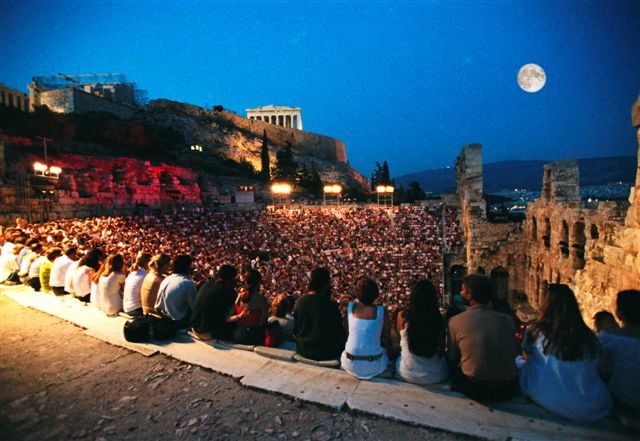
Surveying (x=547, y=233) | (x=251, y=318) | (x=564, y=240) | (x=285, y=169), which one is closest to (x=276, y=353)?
(x=251, y=318)

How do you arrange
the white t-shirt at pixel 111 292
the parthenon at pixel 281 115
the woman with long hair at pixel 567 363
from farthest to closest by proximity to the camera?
the parthenon at pixel 281 115 → the white t-shirt at pixel 111 292 → the woman with long hair at pixel 567 363

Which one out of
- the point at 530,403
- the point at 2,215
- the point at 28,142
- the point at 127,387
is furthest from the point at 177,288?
the point at 28,142

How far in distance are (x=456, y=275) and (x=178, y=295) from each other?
18136 mm

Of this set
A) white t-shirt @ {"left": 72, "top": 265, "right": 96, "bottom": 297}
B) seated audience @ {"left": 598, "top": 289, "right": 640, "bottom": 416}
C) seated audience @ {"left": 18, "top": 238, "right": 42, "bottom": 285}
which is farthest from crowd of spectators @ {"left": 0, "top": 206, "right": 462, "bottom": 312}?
seated audience @ {"left": 598, "top": 289, "right": 640, "bottom": 416}

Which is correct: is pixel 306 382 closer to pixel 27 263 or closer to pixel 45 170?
pixel 27 263

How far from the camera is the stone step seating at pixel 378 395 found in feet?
8.59

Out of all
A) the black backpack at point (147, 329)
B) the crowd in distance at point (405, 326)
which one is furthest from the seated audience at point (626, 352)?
the black backpack at point (147, 329)

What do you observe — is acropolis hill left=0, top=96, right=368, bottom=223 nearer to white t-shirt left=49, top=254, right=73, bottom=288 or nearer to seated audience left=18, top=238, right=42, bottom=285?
seated audience left=18, top=238, right=42, bottom=285

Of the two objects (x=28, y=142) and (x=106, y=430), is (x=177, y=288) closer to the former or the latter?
(x=106, y=430)

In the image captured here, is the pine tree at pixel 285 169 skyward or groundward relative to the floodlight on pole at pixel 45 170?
skyward

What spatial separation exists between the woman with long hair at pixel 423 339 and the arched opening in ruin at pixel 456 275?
57.9 ft

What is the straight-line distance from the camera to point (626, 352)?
2.61m

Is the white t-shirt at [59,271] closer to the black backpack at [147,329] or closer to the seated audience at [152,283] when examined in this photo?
the seated audience at [152,283]

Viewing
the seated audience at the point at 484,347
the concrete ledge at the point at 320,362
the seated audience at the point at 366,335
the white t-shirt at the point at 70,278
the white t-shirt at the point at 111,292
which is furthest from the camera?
the white t-shirt at the point at 70,278
